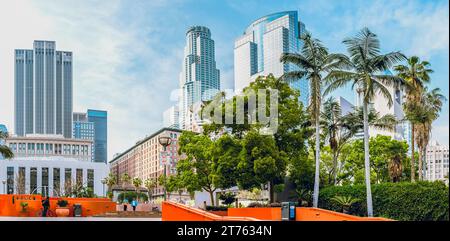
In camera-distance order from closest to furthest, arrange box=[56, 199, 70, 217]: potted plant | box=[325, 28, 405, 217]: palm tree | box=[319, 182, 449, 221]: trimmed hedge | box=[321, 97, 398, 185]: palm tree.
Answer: box=[319, 182, 449, 221]: trimmed hedge
box=[56, 199, 70, 217]: potted plant
box=[325, 28, 405, 217]: palm tree
box=[321, 97, 398, 185]: palm tree

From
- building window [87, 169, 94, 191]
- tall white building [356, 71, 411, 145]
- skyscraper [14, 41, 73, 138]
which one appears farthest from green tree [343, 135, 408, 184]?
building window [87, 169, 94, 191]

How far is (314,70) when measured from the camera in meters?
30.3

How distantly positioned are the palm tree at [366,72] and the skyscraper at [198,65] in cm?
1157

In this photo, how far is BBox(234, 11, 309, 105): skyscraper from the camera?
43.3 ft

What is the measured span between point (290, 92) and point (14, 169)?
205 ft

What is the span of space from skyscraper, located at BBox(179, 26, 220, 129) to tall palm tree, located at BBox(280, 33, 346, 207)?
12.2 m

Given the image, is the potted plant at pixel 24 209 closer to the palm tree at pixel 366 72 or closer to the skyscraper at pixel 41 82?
the skyscraper at pixel 41 82

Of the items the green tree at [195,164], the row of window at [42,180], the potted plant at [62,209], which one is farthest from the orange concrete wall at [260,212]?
the row of window at [42,180]

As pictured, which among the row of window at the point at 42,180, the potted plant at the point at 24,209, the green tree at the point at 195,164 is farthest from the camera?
the row of window at the point at 42,180

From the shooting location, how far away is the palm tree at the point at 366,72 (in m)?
27.3

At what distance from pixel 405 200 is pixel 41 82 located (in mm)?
17758

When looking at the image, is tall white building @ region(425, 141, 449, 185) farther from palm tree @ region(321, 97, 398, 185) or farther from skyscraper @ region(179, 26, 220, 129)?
skyscraper @ region(179, 26, 220, 129)
